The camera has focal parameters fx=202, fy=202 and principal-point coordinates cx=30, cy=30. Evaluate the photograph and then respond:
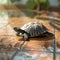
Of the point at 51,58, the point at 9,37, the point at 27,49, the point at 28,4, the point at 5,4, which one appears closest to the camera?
the point at 51,58

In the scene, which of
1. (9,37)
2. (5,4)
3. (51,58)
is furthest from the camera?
(5,4)

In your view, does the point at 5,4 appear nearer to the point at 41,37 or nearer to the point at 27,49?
the point at 41,37

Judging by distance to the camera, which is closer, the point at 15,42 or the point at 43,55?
the point at 43,55

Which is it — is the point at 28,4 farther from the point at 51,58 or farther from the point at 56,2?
the point at 51,58

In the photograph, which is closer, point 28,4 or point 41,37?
point 41,37

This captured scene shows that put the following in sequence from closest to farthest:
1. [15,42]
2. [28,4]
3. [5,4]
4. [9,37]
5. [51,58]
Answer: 1. [51,58]
2. [15,42]
3. [9,37]
4. [28,4]
5. [5,4]

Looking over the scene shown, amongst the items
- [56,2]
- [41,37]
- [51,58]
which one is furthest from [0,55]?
[56,2]

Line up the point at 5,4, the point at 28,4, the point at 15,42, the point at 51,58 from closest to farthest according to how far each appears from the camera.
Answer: the point at 51,58 < the point at 15,42 < the point at 28,4 < the point at 5,4

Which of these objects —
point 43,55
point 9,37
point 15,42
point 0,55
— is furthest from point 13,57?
point 9,37
